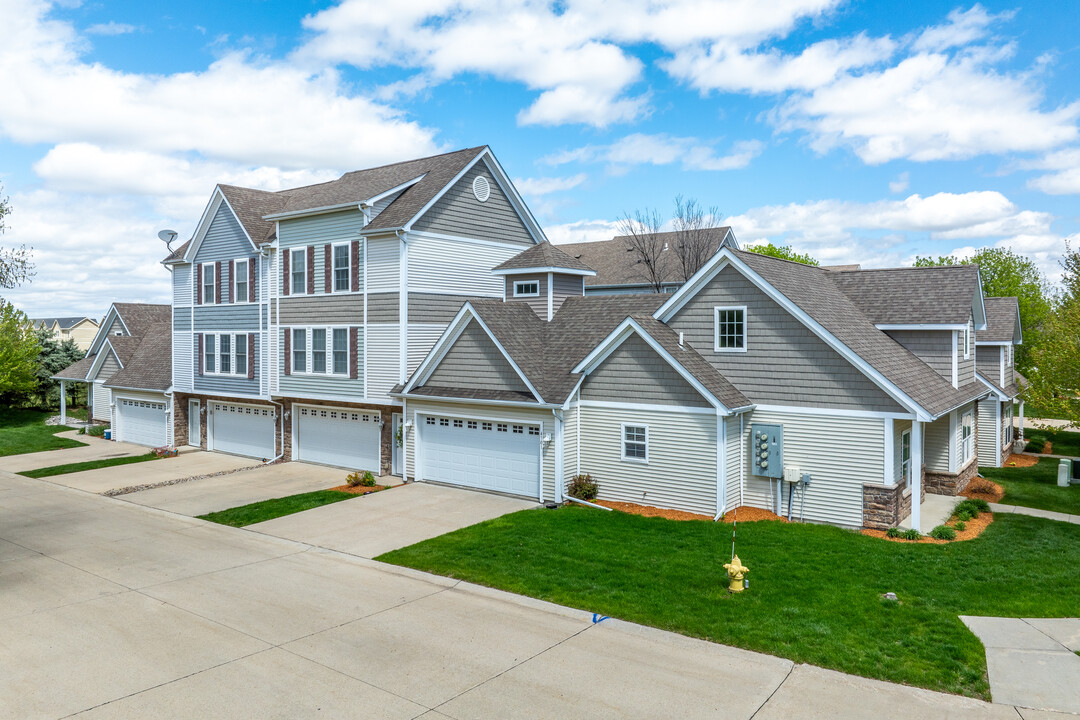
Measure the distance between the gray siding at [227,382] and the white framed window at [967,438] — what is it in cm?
2389

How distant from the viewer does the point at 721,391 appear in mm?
17531

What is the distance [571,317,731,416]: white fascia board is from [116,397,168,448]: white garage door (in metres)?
21.7

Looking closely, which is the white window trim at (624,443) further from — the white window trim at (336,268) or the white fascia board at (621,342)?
the white window trim at (336,268)

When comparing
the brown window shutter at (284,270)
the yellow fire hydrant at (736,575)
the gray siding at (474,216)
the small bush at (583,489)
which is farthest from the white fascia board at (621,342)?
the brown window shutter at (284,270)

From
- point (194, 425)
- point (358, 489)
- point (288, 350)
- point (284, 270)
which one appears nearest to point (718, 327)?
point (358, 489)

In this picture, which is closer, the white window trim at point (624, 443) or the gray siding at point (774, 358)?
the gray siding at point (774, 358)

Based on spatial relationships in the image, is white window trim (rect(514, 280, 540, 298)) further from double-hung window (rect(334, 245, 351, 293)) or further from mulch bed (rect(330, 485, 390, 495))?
mulch bed (rect(330, 485, 390, 495))

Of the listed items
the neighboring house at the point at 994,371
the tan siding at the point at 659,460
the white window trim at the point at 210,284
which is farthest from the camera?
the white window trim at the point at 210,284

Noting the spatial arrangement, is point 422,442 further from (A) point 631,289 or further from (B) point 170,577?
(A) point 631,289

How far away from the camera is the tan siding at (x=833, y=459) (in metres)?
16.4

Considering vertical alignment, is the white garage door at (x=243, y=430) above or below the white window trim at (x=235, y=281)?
below

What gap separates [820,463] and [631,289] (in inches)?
1038

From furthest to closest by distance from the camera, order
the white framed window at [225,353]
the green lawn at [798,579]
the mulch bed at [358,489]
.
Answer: the white framed window at [225,353]
the mulch bed at [358,489]
the green lawn at [798,579]

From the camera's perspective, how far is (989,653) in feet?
31.9
